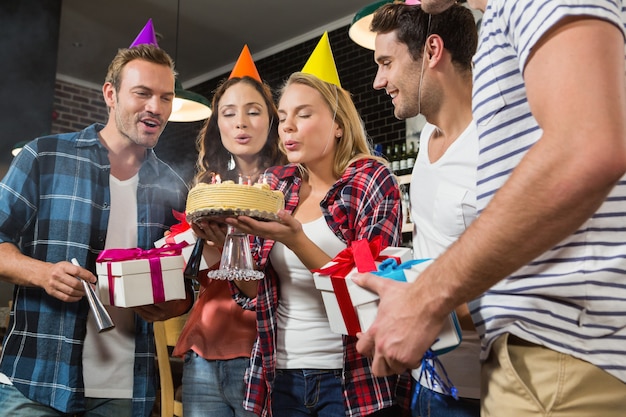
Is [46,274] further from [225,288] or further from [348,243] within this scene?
[348,243]

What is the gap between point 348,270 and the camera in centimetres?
104

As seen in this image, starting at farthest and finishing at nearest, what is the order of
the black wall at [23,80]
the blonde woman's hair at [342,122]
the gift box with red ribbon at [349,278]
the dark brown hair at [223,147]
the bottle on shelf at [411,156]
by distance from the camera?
the bottle on shelf at [411,156]
the black wall at [23,80]
the dark brown hair at [223,147]
the blonde woman's hair at [342,122]
the gift box with red ribbon at [349,278]

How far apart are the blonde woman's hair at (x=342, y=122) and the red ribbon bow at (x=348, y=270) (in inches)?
24.7

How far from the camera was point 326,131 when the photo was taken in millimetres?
1652

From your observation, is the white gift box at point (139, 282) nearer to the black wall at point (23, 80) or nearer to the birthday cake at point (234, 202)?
the birthday cake at point (234, 202)

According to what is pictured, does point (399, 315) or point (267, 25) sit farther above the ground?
point (267, 25)

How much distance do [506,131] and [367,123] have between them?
4581 millimetres

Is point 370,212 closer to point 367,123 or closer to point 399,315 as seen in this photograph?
point 399,315

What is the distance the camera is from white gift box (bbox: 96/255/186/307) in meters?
1.42

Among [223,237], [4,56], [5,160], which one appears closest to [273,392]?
[223,237]

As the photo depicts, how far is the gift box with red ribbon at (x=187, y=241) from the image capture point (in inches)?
61.9

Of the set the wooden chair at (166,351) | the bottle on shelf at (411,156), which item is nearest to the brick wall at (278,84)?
the bottle on shelf at (411,156)

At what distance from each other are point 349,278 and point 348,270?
5cm

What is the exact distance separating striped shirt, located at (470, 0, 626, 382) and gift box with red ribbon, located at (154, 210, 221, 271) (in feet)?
3.08
